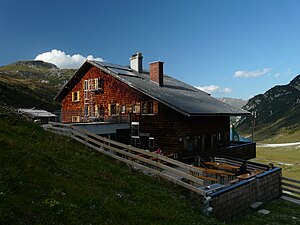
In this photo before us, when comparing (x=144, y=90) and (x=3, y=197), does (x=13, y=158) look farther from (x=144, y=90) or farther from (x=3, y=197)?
(x=144, y=90)

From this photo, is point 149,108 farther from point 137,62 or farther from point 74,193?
point 74,193

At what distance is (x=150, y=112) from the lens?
2366 centimetres

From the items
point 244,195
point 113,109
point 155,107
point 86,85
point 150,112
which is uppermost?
point 86,85

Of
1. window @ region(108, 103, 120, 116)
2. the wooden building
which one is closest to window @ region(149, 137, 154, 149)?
the wooden building

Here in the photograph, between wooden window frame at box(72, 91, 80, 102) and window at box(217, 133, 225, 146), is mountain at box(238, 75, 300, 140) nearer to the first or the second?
window at box(217, 133, 225, 146)

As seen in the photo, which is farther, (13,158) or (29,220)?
(13,158)

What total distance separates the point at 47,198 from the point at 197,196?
7.42 m

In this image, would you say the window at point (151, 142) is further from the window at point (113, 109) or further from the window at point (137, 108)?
the window at point (113, 109)

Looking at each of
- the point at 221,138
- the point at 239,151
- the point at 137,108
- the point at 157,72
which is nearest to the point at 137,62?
the point at 157,72

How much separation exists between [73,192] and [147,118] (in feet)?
53.7

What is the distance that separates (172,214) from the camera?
886 centimetres

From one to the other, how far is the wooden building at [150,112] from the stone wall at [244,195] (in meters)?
6.15

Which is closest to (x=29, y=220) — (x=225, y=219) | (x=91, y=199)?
(x=91, y=199)

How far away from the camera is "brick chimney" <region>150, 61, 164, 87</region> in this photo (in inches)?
1082
